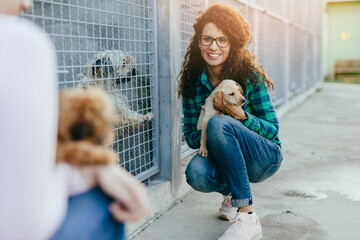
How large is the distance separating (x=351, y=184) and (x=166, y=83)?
1.94 metres

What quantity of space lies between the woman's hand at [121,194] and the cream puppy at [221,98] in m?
1.54

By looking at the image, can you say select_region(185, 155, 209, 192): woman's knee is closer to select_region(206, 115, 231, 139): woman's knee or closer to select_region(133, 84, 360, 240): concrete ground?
select_region(206, 115, 231, 139): woman's knee

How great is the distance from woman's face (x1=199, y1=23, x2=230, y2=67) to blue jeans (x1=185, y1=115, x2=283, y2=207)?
15.5 inches

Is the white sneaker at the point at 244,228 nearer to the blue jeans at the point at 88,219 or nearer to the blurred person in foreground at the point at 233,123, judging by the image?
the blurred person in foreground at the point at 233,123

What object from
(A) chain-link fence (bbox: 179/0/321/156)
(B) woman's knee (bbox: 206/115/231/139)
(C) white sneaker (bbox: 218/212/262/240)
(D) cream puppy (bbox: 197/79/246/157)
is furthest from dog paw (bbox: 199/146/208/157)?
(A) chain-link fence (bbox: 179/0/321/156)

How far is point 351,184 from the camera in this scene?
3.97m

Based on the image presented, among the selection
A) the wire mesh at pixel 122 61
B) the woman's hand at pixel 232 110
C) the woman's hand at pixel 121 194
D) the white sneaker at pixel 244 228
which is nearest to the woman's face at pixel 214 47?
the woman's hand at pixel 232 110

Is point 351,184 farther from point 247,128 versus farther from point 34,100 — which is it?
point 34,100

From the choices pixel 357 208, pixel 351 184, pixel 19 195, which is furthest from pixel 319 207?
pixel 19 195

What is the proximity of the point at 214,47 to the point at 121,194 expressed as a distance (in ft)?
5.84

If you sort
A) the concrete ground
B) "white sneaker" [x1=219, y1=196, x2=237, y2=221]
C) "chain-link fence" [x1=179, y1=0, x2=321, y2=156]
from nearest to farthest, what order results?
the concrete ground, "white sneaker" [x1=219, y1=196, x2=237, y2=221], "chain-link fence" [x1=179, y1=0, x2=321, y2=156]

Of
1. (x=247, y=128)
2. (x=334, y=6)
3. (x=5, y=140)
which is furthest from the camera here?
(x=334, y=6)

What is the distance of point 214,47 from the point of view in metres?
2.74

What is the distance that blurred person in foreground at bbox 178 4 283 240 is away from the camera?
8.41 ft
